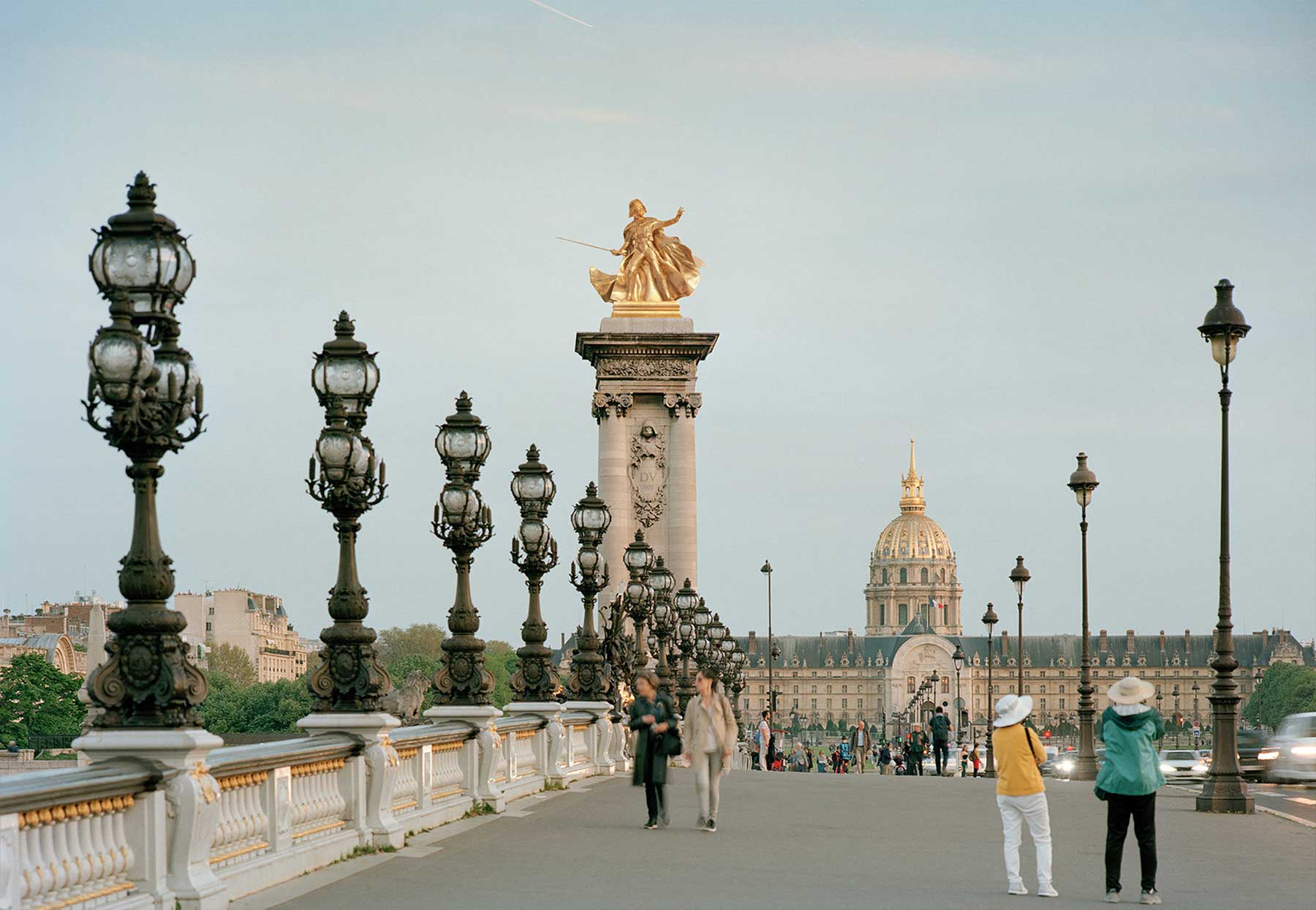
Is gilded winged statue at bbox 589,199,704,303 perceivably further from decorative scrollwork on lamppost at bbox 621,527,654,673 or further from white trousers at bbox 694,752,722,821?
white trousers at bbox 694,752,722,821

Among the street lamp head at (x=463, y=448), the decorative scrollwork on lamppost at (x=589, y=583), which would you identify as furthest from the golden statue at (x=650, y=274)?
the street lamp head at (x=463, y=448)

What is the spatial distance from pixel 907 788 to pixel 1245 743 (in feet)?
55.4

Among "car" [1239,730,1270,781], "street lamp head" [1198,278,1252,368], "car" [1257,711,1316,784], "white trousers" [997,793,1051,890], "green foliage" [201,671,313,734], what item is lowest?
"green foliage" [201,671,313,734]

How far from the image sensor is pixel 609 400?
227 feet

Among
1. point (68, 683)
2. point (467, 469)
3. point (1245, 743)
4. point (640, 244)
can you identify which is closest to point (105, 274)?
point (467, 469)

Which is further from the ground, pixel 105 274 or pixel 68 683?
pixel 105 274

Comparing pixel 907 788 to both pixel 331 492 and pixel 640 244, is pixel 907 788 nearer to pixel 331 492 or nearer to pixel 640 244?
pixel 331 492

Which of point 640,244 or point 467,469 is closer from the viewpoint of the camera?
point 467,469

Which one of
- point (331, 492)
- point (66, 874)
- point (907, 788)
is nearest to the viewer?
point (66, 874)

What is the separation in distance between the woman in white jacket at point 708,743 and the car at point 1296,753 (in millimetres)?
23454

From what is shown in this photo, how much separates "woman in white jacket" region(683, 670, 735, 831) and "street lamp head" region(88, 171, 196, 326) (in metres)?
11.3

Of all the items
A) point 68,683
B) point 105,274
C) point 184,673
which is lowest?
point 68,683

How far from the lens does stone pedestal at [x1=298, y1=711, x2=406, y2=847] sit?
18688mm

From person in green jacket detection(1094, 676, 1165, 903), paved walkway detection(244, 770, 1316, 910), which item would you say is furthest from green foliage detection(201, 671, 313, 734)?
person in green jacket detection(1094, 676, 1165, 903)
